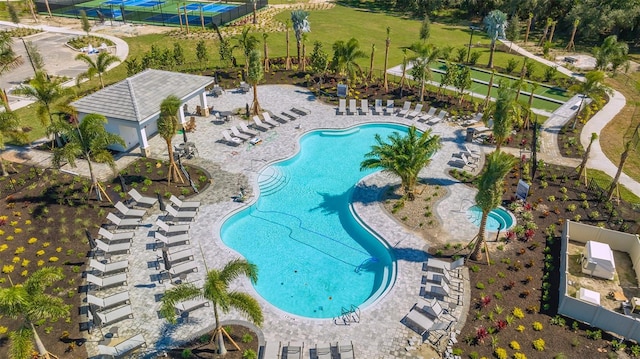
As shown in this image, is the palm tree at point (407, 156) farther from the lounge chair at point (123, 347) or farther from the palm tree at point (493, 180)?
the lounge chair at point (123, 347)

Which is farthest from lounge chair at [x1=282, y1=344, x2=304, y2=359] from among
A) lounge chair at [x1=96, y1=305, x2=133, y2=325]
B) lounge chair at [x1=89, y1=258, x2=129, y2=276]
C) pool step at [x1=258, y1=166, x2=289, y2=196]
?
pool step at [x1=258, y1=166, x2=289, y2=196]

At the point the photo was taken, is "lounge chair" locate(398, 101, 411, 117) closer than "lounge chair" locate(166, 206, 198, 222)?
No

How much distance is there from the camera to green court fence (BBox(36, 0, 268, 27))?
63.3 meters

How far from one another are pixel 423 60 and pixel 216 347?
30444 mm

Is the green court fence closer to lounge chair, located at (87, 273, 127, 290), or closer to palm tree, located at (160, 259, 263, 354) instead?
lounge chair, located at (87, 273, 127, 290)

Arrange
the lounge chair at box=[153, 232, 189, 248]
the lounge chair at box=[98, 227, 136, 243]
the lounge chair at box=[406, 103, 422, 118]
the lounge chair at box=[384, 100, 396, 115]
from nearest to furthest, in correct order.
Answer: the lounge chair at box=[153, 232, 189, 248] → the lounge chair at box=[98, 227, 136, 243] → the lounge chair at box=[406, 103, 422, 118] → the lounge chair at box=[384, 100, 396, 115]

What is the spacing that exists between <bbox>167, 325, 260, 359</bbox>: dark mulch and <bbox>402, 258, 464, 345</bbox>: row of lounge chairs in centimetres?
673

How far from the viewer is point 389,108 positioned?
1543 inches

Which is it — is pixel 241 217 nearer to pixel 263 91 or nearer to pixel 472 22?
pixel 263 91

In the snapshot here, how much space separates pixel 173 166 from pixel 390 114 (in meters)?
19.5

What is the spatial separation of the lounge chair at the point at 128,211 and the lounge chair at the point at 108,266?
13.0ft

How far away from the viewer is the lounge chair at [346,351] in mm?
17094

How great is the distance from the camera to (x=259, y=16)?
68.2 m

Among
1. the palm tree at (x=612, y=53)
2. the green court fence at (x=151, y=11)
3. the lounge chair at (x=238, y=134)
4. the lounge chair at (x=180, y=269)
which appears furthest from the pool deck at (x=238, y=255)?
the green court fence at (x=151, y=11)
